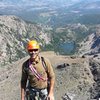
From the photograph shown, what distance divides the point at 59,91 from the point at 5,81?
12125 millimetres

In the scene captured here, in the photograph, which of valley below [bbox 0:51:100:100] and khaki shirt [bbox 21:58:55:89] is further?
valley below [bbox 0:51:100:100]

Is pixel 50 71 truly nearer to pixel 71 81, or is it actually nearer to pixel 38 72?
pixel 38 72

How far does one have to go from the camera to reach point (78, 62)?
52.5 metres

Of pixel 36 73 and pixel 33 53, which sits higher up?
pixel 33 53

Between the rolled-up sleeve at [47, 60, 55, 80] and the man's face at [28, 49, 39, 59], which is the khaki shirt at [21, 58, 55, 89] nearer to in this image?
the rolled-up sleeve at [47, 60, 55, 80]

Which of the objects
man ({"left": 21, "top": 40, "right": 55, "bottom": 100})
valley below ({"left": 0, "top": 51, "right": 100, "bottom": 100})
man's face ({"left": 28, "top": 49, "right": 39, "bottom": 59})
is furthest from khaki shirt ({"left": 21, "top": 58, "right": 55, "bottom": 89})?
A: valley below ({"left": 0, "top": 51, "right": 100, "bottom": 100})

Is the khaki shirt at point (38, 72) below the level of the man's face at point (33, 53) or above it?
below

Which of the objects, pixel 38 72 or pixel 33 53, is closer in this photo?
pixel 33 53

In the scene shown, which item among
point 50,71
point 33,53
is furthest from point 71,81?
point 33,53

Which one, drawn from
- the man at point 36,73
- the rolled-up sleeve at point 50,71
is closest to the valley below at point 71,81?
the man at point 36,73

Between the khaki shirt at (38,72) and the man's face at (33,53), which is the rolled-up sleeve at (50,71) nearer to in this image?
the khaki shirt at (38,72)

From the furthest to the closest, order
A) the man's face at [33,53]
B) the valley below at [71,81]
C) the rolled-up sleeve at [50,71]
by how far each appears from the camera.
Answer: the valley below at [71,81], the rolled-up sleeve at [50,71], the man's face at [33,53]

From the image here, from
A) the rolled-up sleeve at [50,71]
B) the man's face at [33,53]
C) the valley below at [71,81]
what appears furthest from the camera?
the valley below at [71,81]

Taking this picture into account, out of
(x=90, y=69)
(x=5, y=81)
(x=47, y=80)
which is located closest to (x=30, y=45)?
(x=47, y=80)
